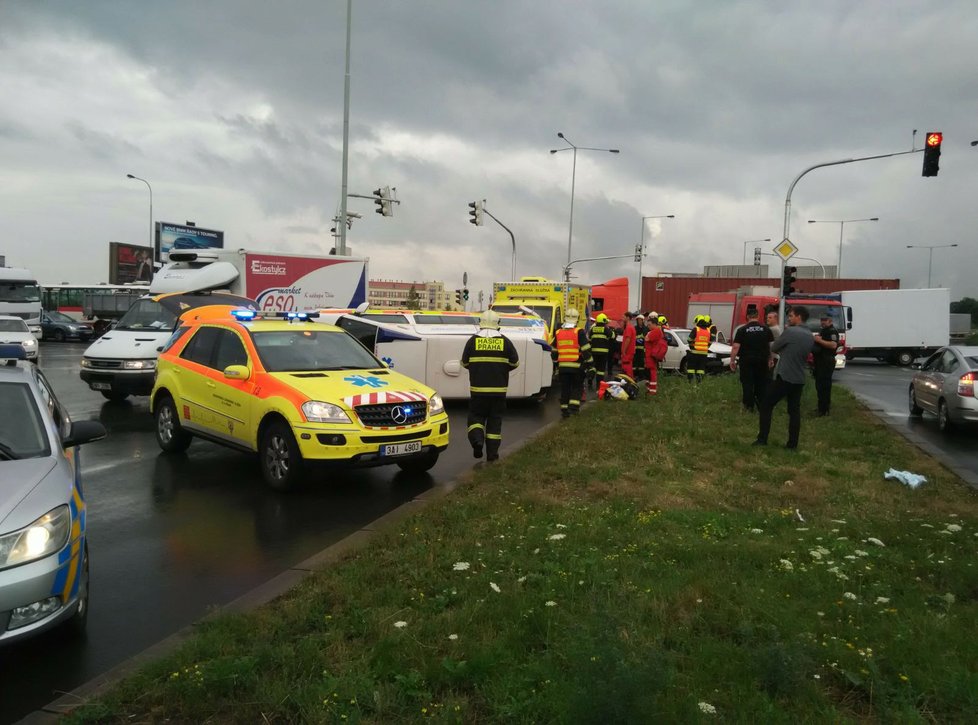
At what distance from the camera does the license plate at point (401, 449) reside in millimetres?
7547

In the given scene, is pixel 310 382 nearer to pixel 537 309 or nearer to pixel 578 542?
pixel 578 542

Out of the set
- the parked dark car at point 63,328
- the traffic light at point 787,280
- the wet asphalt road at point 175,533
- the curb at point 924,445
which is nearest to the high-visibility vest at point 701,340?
the traffic light at point 787,280

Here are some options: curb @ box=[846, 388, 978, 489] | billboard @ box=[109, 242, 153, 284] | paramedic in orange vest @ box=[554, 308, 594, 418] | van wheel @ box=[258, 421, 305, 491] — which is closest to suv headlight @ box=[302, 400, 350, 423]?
van wheel @ box=[258, 421, 305, 491]

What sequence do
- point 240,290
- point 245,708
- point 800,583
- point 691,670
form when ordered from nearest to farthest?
point 245,708
point 691,670
point 800,583
point 240,290

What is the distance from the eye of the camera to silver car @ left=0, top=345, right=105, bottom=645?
11.7 feet

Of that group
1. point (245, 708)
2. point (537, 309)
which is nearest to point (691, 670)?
point (245, 708)

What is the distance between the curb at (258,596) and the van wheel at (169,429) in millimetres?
3540

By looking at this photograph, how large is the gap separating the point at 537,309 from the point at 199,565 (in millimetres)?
18401

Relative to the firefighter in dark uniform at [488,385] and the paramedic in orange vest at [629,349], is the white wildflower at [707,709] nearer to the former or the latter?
the firefighter in dark uniform at [488,385]

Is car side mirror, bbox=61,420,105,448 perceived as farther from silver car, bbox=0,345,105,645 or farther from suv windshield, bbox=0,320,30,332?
suv windshield, bbox=0,320,30,332

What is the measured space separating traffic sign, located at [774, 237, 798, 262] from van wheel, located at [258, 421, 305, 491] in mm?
15157

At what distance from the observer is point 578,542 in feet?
17.8

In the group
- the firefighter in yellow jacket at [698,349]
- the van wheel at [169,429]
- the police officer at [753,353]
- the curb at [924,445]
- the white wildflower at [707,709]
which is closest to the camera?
the white wildflower at [707,709]

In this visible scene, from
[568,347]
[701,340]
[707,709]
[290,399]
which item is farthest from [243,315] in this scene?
[701,340]
